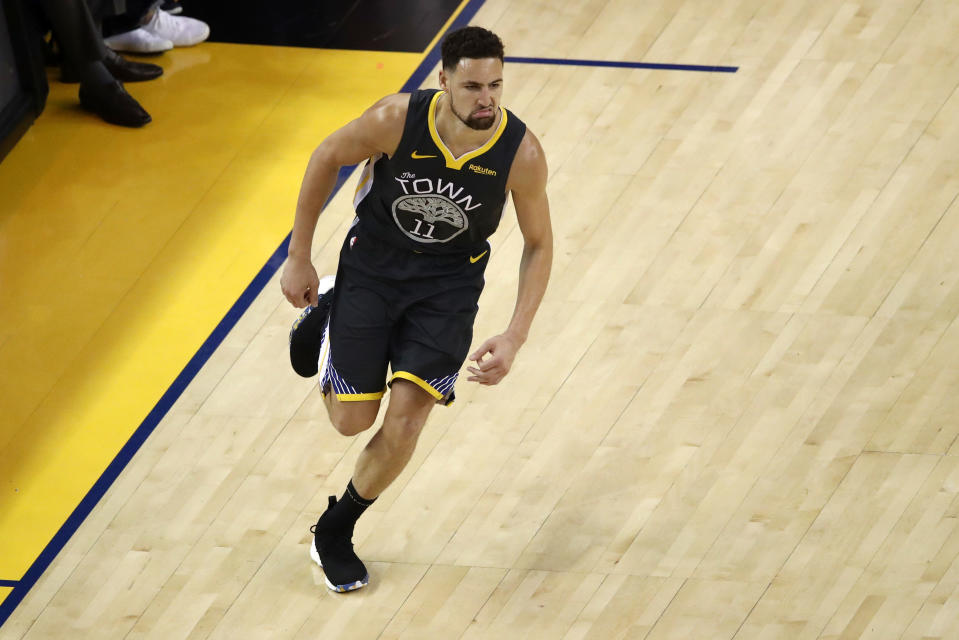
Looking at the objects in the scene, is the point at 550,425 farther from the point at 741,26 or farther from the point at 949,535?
the point at 741,26

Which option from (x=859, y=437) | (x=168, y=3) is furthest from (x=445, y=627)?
(x=168, y=3)

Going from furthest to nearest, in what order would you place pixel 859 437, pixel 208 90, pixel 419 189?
pixel 208 90 < pixel 859 437 < pixel 419 189

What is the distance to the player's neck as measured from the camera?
139 inches

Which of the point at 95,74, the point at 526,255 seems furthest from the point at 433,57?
the point at 526,255

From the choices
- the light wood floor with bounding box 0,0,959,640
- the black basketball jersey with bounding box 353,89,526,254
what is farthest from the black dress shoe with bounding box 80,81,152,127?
the black basketball jersey with bounding box 353,89,526,254

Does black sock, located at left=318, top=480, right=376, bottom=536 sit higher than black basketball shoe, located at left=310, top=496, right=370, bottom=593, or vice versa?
black sock, located at left=318, top=480, right=376, bottom=536

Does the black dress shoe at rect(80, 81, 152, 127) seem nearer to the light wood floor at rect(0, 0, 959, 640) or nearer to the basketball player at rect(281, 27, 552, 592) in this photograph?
the light wood floor at rect(0, 0, 959, 640)

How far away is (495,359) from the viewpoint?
352cm

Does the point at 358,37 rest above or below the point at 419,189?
below

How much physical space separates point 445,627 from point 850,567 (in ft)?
3.68

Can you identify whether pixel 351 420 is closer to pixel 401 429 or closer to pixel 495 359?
pixel 401 429

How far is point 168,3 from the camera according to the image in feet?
22.1

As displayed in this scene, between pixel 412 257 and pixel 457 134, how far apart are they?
407mm

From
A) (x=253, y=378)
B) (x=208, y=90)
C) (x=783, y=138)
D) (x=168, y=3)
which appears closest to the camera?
(x=253, y=378)
